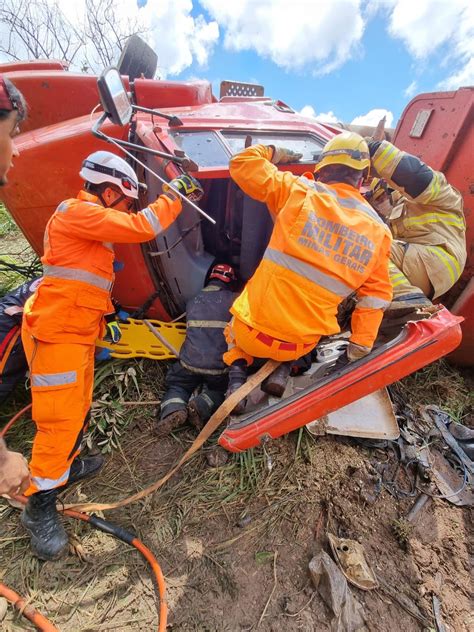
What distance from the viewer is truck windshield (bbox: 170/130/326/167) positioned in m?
2.36

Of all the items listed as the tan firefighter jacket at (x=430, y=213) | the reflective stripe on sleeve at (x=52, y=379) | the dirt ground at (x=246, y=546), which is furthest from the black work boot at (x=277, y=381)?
the tan firefighter jacket at (x=430, y=213)

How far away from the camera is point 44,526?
1.98 metres

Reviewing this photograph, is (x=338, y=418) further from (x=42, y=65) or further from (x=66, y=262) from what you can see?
(x=42, y=65)

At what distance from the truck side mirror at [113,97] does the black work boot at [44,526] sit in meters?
2.00

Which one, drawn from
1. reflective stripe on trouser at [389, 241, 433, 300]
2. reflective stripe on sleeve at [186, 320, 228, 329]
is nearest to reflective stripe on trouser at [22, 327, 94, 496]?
reflective stripe on sleeve at [186, 320, 228, 329]

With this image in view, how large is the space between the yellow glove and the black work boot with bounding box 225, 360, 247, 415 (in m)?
0.65

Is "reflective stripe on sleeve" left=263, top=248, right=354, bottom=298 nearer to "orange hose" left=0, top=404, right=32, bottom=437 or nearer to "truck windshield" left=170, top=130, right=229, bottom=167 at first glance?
"truck windshield" left=170, top=130, right=229, bottom=167

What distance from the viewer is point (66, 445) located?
2.04m

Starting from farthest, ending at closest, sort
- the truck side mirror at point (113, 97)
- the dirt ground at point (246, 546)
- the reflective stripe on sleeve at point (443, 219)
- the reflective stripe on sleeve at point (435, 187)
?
1. the reflective stripe on sleeve at point (443, 219)
2. the reflective stripe on sleeve at point (435, 187)
3. the dirt ground at point (246, 546)
4. the truck side mirror at point (113, 97)

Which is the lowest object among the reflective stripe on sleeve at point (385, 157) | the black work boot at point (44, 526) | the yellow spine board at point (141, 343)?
the black work boot at point (44, 526)

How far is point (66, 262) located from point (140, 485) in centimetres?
144

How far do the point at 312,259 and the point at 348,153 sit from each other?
24.7 inches

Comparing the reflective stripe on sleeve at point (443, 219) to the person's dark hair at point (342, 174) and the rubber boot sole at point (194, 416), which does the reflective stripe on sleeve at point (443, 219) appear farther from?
the rubber boot sole at point (194, 416)

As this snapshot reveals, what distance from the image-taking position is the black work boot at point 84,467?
230cm
